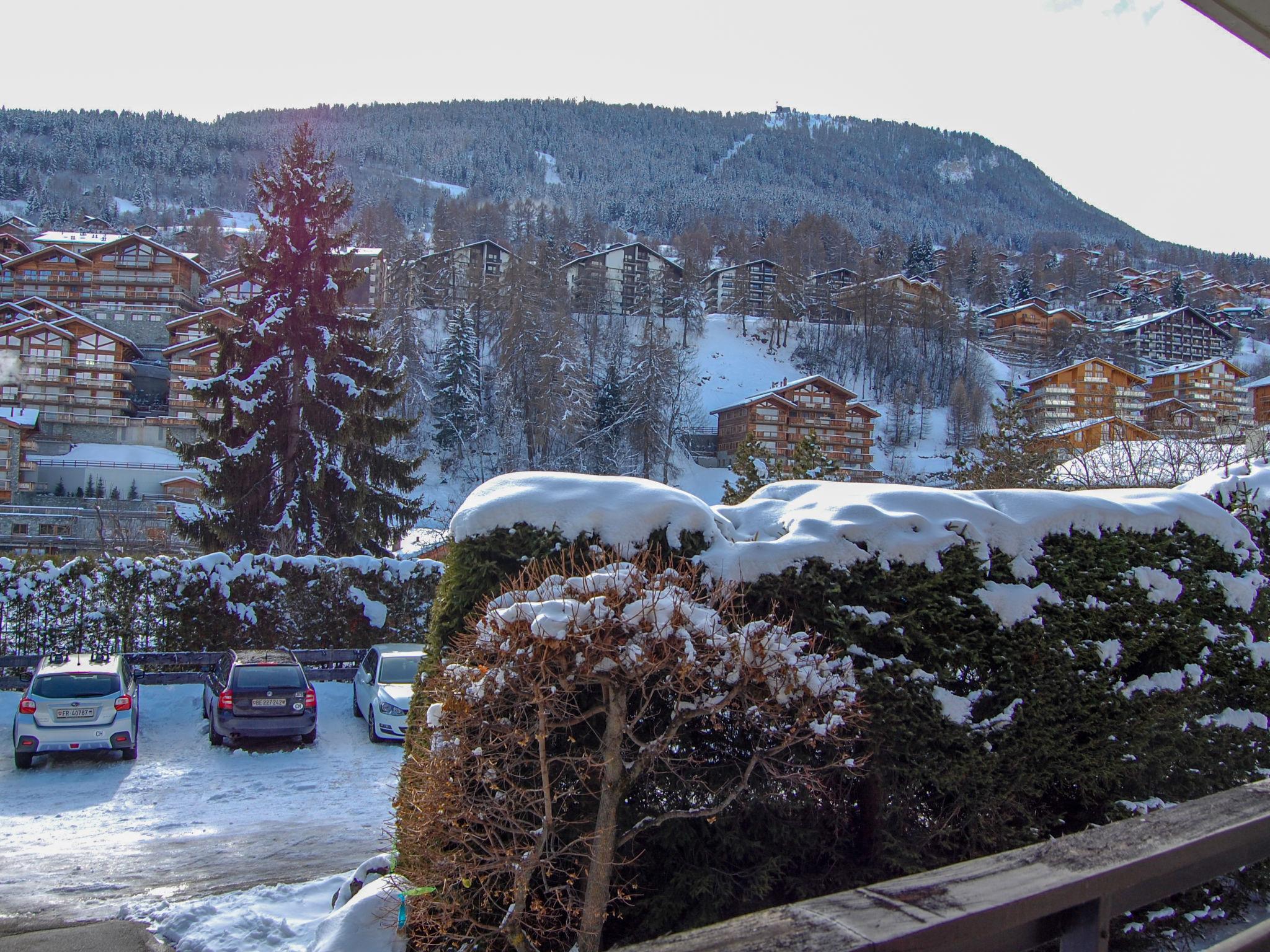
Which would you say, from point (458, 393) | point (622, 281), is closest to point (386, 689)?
point (458, 393)

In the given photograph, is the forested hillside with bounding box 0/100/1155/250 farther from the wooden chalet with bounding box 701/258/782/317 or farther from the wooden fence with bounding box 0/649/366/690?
the wooden fence with bounding box 0/649/366/690

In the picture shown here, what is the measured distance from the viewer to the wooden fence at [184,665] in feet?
57.6

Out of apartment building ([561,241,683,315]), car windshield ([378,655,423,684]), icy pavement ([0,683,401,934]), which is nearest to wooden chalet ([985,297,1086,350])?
apartment building ([561,241,683,315])

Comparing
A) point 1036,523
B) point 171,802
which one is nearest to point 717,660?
point 1036,523

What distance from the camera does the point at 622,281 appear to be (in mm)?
100500

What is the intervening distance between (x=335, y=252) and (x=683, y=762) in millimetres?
24216

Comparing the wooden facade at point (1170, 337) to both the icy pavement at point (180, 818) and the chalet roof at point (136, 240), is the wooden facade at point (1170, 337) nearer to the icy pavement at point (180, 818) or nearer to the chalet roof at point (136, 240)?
the chalet roof at point (136, 240)

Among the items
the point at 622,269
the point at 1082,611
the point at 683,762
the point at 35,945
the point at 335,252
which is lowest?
the point at 35,945

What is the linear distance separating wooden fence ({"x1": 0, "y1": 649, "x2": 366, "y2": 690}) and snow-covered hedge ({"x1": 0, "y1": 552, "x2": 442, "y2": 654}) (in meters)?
0.39

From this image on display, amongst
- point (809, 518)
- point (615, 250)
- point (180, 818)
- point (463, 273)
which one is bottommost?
point (180, 818)

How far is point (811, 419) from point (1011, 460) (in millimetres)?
42457

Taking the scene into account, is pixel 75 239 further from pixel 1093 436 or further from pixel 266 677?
pixel 266 677

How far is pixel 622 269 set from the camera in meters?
101

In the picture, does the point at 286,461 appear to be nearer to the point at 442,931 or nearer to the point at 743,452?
the point at 743,452
